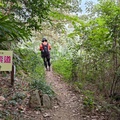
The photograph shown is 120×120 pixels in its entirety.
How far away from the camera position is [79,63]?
285 inches

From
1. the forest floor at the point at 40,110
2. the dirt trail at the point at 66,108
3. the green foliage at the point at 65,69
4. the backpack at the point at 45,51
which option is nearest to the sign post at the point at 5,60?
the forest floor at the point at 40,110

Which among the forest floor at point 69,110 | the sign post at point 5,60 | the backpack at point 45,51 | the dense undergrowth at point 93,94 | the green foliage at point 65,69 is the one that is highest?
the backpack at point 45,51

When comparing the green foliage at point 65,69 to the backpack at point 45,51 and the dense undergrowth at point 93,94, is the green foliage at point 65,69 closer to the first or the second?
the dense undergrowth at point 93,94

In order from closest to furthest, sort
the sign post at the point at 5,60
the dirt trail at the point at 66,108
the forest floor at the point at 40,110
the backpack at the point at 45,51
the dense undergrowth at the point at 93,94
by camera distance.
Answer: the sign post at the point at 5,60 → the forest floor at the point at 40,110 → the dirt trail at the point at 66,108 → the dense undergrowth at the point at 93,94 → the backpack at the point at 45,51

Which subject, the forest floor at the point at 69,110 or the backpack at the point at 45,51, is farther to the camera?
the backpack at the point at 45,51

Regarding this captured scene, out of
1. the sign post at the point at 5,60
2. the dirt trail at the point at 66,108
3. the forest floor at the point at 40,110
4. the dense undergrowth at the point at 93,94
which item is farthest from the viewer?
the dense undergrowth at the point at 93,94

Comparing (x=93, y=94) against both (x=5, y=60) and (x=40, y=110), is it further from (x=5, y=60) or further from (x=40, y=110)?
(x=5, y=60)

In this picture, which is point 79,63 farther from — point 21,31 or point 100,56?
point 21,31

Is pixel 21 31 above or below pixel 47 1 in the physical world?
below

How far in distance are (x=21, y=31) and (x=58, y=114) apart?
2472mm

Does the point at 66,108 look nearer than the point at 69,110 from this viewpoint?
No

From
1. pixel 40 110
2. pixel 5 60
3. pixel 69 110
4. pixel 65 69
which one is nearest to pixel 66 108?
pixel 69 110

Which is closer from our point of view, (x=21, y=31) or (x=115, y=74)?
(x=21, y=31)


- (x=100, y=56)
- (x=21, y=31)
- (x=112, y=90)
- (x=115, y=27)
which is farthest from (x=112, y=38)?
(x=21, y=31)
